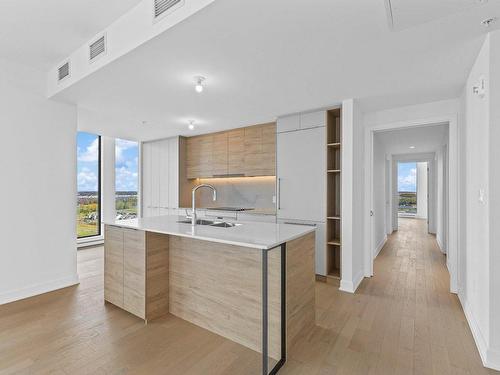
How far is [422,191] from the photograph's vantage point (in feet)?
36.6

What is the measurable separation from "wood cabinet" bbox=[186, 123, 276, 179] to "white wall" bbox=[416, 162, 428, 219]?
9.67m

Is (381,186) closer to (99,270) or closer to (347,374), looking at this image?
(347,374)

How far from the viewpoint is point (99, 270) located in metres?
4.05

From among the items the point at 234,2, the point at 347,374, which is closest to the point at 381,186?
the point at 347,374

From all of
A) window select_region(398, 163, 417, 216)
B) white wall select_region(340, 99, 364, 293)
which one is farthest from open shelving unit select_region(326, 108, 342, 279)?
window select_region(398, 163, 417, 216)

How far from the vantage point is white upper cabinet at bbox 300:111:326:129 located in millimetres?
3655

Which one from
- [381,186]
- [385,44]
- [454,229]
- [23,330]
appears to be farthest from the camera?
[381,186]

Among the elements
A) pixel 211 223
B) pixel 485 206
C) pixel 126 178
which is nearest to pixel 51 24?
pixel 211 223

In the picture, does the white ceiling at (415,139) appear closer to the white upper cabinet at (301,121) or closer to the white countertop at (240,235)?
the white upper cabinet at (301,121)

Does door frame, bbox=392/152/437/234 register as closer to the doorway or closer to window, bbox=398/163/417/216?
the doorway

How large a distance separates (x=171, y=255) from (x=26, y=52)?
255 cm

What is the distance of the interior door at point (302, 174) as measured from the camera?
3646mm

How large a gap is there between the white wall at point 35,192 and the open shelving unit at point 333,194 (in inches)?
137

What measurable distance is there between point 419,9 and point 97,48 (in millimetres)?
2504
